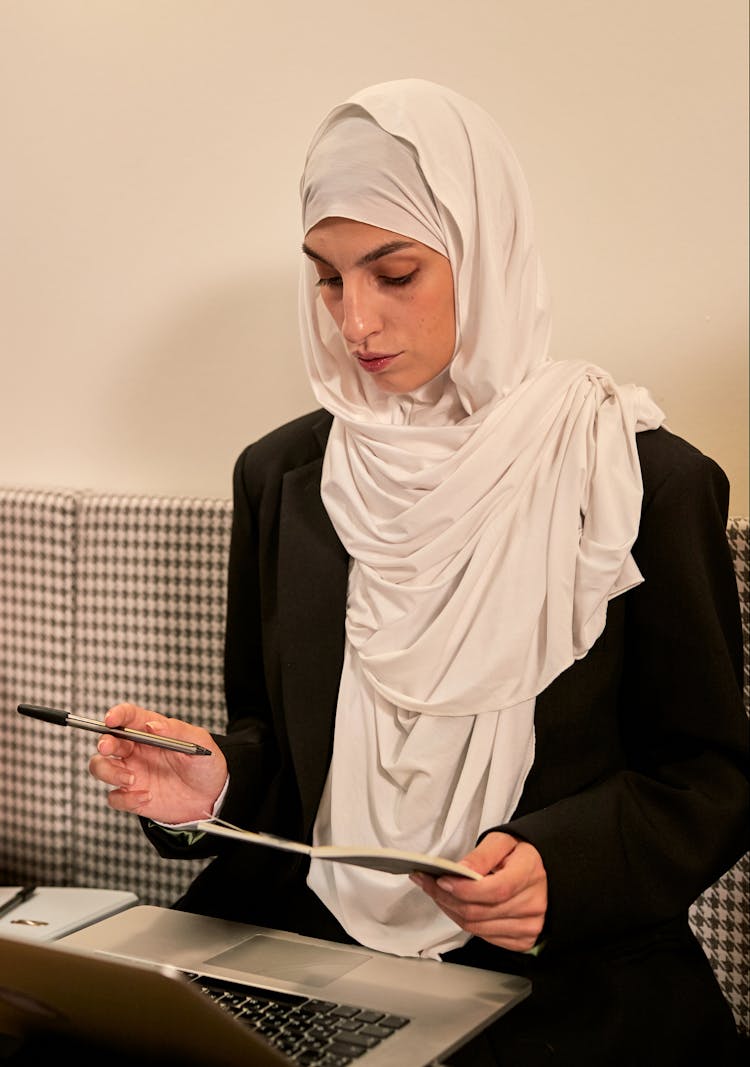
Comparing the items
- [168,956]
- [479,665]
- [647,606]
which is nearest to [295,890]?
[168,956]

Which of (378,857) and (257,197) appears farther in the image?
(257,197)

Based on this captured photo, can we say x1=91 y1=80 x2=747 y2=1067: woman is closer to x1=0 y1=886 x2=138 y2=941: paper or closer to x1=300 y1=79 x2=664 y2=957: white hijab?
x1=300 y1=79 x2=664 y2=957: white hijab

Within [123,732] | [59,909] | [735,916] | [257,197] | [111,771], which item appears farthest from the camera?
[257,197]

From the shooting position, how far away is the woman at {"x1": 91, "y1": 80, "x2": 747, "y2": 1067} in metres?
1.17

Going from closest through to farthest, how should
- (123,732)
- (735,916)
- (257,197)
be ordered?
(123,732) < (735,916) < (257,197)

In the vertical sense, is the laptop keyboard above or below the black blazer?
below

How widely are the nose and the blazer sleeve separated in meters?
0.30

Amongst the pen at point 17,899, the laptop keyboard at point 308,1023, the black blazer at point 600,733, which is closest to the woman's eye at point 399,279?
the black blazer at point 600,733

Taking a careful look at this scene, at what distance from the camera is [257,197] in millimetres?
1797

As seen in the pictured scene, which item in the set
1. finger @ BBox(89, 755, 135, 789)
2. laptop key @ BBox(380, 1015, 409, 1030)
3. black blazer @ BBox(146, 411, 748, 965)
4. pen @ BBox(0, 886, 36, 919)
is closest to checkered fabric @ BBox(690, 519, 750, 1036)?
black blazer @ BBox(146, 411, 748, 965)

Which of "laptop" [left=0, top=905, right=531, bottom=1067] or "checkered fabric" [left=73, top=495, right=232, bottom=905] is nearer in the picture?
"laptop" [left=0, top=905, right=531, bottom=1067]

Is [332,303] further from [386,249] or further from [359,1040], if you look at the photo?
[359,1040]

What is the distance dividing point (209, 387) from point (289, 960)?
98 cm

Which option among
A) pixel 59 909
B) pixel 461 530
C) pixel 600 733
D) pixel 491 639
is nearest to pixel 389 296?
pixel 461 530
